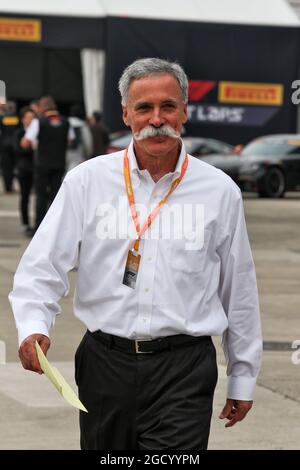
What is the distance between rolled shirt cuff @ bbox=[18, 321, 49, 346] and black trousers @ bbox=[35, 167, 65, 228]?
12.7m

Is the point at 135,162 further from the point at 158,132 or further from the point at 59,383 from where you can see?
the point at 59,383

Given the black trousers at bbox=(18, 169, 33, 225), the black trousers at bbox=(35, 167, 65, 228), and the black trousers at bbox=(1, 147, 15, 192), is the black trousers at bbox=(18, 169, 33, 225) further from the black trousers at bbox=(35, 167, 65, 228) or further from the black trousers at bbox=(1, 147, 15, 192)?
the black trousers at bbox=(1, 147, 15, 192)

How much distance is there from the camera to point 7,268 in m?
14.0

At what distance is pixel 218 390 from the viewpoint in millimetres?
8062

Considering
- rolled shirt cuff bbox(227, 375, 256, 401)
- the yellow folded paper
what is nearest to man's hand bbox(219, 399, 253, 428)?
rolled shirt cuff bbox(227, 375, 256, 401)

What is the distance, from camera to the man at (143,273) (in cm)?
421

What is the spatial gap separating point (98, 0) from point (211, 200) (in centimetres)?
3004

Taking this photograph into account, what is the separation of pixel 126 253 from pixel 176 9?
101 feet

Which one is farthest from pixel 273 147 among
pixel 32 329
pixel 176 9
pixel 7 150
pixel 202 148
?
pixel 32 329

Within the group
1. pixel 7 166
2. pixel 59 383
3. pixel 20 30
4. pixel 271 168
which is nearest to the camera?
pixel 59 383

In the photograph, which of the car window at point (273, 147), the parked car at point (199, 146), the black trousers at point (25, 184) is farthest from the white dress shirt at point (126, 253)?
the parked car at point (199, 146)

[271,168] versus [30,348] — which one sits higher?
[30,348]

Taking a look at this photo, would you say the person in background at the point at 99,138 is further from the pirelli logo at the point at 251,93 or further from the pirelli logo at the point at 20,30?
the pirelli logo at the point at 251,93
